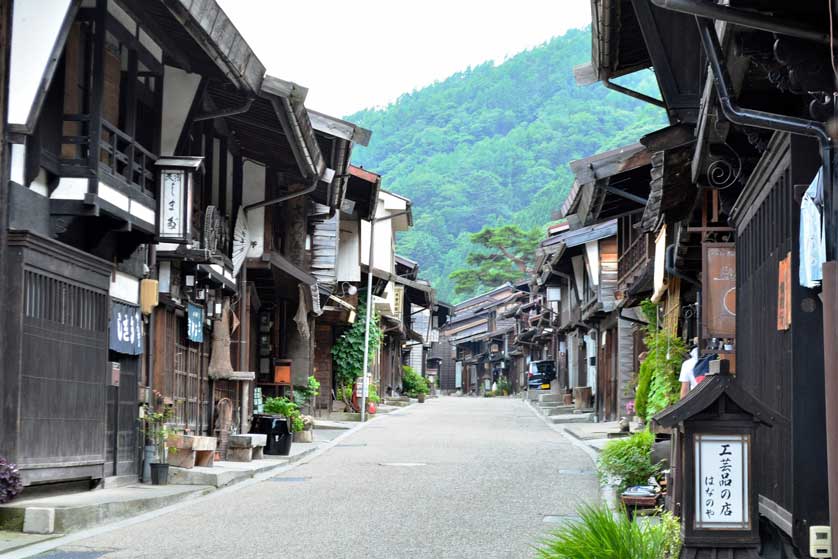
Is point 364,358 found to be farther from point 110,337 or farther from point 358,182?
point 110,337

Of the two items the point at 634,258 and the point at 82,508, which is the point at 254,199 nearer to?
the point at 634,258

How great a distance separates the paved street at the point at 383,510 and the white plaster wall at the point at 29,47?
15.1ft

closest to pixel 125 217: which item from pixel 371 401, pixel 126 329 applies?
pixel 126 329

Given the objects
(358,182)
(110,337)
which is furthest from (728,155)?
(358,182)

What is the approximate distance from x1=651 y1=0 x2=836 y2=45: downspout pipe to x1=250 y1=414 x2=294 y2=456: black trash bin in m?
18.0

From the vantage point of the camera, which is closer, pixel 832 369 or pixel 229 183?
pixel 832 369

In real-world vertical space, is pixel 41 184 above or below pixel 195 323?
above

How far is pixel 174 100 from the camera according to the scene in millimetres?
18109

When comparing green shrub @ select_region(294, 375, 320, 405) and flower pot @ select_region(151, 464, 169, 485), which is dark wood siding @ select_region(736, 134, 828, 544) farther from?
green shrub @ select_region(294, 375, 320, 405)

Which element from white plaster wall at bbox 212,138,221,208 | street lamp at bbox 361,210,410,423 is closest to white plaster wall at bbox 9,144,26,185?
white plaster wall at bbox 212,138,221,208

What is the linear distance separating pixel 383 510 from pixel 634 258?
18756 mm

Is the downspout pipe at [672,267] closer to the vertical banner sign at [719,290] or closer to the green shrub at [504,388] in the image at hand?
the vertical banner sign at [719,290]

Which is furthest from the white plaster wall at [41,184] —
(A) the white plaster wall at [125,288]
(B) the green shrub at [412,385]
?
(B) the green shrub at [412,385]

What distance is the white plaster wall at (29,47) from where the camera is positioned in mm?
12406
